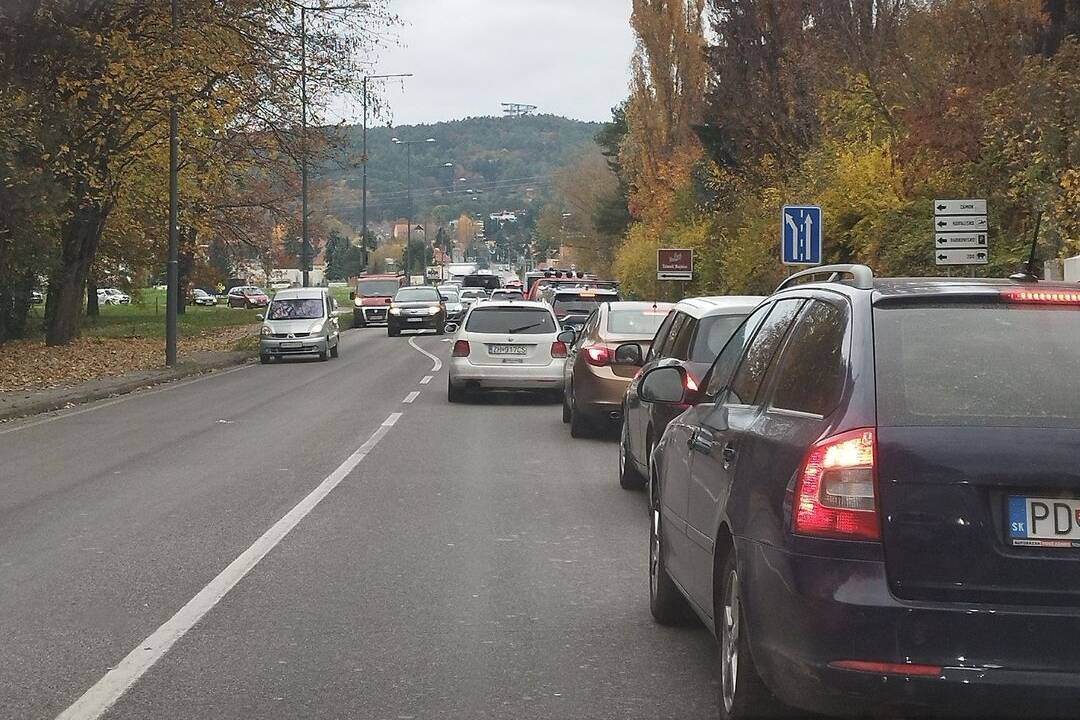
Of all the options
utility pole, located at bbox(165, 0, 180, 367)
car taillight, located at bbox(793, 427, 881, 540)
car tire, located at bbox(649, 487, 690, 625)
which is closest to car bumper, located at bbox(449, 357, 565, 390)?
utility pole, located at bbox(165, 0, 180, 367)

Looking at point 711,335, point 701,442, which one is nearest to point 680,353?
point 711,335

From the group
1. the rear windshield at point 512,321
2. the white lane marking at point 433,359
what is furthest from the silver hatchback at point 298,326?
the rear windshield at point 512,321

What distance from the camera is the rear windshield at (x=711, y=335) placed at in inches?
450

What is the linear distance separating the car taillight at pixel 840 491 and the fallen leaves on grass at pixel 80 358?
22.5m

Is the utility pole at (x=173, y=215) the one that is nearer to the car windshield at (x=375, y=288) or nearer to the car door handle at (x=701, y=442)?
the car door handle at (x=701, y=442)

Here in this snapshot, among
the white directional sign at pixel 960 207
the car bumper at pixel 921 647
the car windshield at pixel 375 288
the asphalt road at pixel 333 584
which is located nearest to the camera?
the car bumper at pixel 921 647

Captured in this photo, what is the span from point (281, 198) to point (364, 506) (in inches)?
1794

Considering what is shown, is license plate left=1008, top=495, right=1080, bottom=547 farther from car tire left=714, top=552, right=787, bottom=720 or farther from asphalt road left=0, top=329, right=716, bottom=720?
asphalt road left=0, top=329, right=716, bottom=720

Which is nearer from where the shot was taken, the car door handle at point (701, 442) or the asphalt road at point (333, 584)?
the car door handle at point (701, 442)

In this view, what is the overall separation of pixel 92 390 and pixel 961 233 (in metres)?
13.9

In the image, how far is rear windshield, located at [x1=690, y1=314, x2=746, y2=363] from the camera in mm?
11438

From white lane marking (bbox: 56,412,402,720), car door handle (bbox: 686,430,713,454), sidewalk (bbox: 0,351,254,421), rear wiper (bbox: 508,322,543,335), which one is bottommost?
white lane marking (bbox: 56,412,402,720)

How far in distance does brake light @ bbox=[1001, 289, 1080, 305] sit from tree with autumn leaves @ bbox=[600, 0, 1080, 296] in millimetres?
10614

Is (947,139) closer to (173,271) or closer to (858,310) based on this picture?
(173,271)
